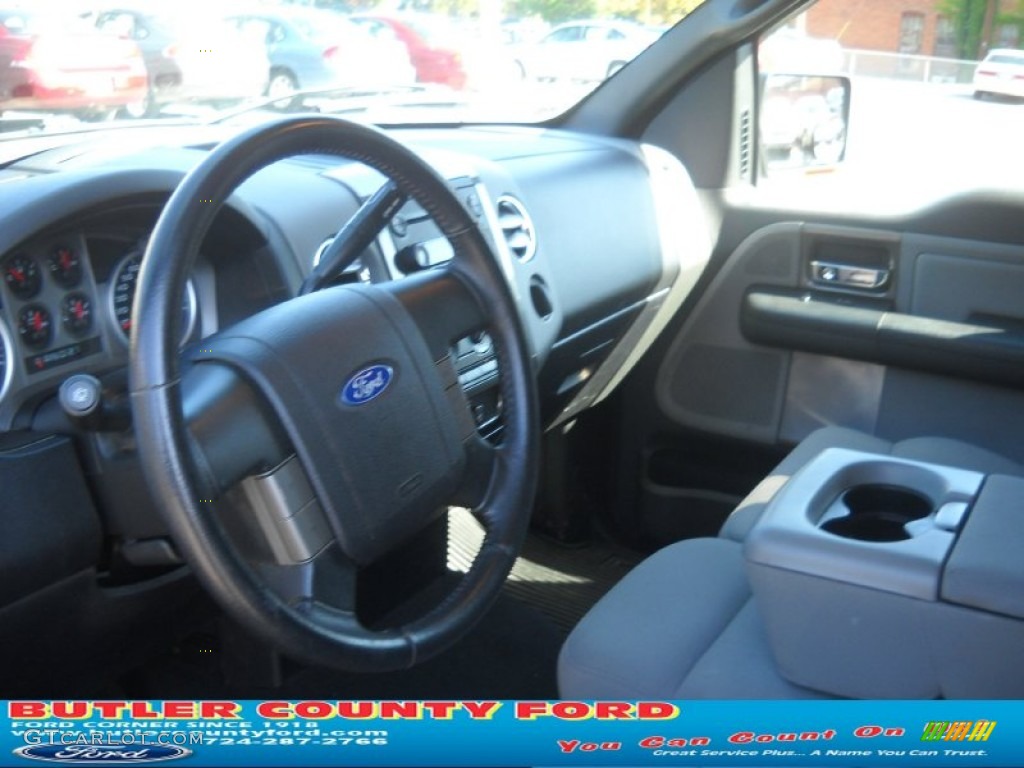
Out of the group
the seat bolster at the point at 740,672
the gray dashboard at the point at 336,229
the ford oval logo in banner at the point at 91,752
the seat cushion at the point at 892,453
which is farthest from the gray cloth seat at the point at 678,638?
the ford oval logo in banner at the point at 91,752

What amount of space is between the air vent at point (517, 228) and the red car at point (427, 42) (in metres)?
0.50

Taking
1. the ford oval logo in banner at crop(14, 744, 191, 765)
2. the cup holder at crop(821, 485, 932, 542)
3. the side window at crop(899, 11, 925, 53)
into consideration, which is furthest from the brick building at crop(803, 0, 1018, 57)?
the ford oval logo in banner at crop(14, 744, 191, 765)

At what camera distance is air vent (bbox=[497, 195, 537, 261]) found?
2287mm

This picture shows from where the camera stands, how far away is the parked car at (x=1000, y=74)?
260 cm

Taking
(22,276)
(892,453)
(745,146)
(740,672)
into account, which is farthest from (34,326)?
(745,146)

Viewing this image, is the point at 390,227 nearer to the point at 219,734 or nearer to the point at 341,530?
the point at 341,530

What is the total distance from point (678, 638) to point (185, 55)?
134 cm

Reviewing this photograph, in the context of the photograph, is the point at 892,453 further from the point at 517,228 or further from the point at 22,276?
the point at 22,276

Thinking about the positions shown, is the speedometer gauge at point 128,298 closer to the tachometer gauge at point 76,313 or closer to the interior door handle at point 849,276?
the tachometer gauge at point 76,313

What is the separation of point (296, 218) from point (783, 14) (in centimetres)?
140

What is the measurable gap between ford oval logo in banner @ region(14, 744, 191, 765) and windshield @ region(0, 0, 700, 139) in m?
1.17

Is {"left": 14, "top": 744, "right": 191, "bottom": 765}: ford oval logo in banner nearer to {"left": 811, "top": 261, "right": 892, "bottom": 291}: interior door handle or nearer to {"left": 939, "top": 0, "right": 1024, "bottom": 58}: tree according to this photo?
{"left": 811, "top": 261, "right": 892, "bottom": 291}: interior door handle

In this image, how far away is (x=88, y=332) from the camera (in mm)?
1589

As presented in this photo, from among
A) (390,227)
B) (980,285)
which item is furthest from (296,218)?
(980,285)
